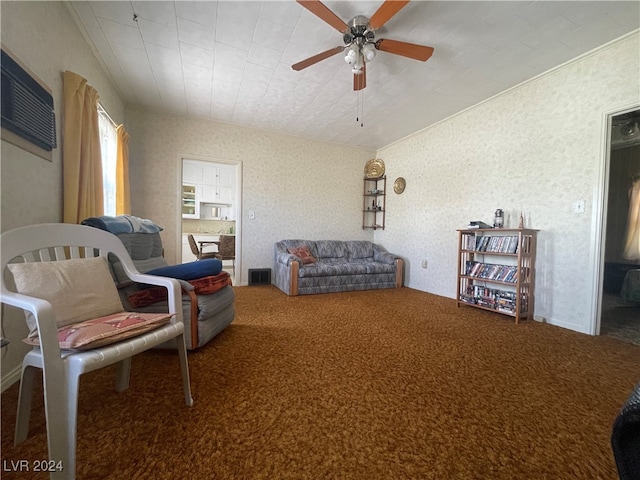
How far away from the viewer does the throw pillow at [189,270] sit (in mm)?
1736

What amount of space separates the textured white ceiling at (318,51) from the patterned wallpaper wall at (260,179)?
43 centimetres

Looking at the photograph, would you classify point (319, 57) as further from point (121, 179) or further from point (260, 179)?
point (121, 179)

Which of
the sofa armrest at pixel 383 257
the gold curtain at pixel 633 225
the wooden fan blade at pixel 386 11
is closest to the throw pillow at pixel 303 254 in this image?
the sofa armrest at pixel 383 257

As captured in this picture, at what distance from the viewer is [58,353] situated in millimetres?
793

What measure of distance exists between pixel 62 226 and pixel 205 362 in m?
1.10

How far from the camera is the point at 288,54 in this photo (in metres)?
2.29

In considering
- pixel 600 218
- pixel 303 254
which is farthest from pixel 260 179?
pixel 600 218

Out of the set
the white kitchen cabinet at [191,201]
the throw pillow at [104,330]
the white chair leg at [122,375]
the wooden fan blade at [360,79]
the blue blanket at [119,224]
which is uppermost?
the wooden fan blade at [360,79]

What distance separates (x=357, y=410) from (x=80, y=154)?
2.65 metres

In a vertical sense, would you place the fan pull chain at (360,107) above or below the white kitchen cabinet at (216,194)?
above

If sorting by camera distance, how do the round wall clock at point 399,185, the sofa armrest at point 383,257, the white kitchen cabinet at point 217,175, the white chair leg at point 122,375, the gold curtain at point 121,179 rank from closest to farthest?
the white chair leg at point 122,375
the gold curtain at point 121,179
the sofa armrest at point 383,257
the round wall clock at point 399,185
the white kitchen cabinet at point 217,175

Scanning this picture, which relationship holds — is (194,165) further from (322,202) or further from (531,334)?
(531,334)

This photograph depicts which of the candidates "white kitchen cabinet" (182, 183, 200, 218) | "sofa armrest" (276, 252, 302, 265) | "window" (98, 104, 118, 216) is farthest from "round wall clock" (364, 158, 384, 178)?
"white kitchen cabinet" (182, 183, 200, 218)

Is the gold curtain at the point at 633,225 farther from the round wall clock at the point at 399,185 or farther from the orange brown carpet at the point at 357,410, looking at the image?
the round wall clock at the point at 399,185
